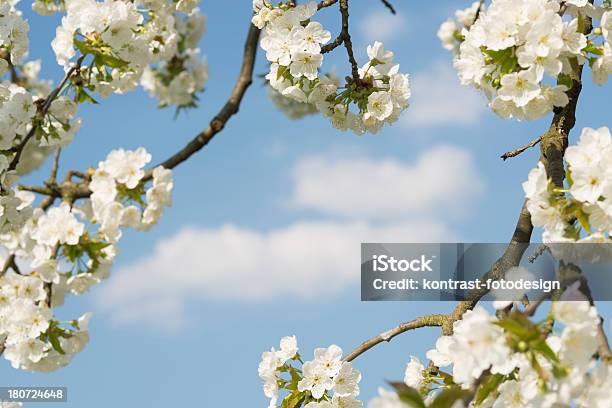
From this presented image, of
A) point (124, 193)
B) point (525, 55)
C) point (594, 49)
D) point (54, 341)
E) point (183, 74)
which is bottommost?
point (54, 341)

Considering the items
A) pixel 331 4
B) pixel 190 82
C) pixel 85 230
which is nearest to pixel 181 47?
pixel 190 82

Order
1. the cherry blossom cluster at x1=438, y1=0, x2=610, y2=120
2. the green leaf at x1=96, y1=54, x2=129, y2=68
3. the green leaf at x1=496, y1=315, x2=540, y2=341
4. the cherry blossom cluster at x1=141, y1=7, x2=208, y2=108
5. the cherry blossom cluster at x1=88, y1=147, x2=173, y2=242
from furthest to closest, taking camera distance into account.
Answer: the cherry blossom cluster at x1=141, y1=7, x2=208, y2=108 < the green leaf at x1=96, y1=54, x2=129, y2=68 < the cherry blossom cluster at x1=88, y1=147, x2=173, y2=242 < the cherry blossom cluster at x1=438, y1=0, x2=610, y2=120 < the green leaf at x1=496, y1=315, x2=540, y2=341

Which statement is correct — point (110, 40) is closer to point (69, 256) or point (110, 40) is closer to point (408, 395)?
point (69, 256)

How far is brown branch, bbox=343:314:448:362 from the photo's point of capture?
10.3 ft

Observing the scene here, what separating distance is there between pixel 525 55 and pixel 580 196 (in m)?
0.55

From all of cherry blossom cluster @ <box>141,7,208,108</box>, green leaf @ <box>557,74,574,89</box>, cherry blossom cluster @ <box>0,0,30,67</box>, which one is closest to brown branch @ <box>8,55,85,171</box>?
cherry blossom cluster @ <box>0,0,30,67</box>

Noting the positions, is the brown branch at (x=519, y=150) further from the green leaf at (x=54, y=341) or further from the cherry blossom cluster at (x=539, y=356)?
the green leaf at (x=54, y=341)

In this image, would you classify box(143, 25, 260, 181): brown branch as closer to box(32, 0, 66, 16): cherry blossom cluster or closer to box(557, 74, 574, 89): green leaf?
box(32, 0, 66, 16): cherry blossom cluster

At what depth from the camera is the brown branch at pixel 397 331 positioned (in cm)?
314

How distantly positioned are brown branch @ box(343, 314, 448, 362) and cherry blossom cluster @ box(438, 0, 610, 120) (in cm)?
90

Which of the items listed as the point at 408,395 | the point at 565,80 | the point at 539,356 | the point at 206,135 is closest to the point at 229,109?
the point at 206,135

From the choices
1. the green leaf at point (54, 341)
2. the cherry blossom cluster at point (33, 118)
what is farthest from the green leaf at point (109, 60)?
the green leaf at point (54, 341)

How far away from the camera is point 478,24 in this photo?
2.70 m

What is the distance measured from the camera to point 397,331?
3.28m
